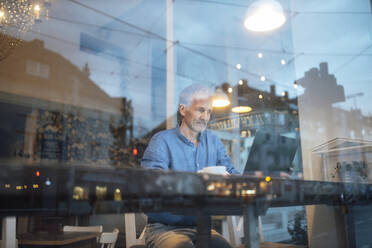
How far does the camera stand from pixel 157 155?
111 cm

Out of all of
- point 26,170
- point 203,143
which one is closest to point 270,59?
point 203,143

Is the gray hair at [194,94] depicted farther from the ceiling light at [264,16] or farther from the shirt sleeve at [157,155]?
the ceiling light at [264,16]

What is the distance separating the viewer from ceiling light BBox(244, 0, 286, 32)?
2.74 m

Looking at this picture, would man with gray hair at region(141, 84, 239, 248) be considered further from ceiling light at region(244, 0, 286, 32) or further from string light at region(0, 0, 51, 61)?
string light at region(0, 0, 51, 61)

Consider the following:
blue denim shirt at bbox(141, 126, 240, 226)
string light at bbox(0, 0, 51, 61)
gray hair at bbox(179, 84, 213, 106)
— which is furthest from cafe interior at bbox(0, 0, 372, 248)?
gray hair at bbox(179, 84, 213, 106)

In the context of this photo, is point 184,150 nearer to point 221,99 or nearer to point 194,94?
point 194,94

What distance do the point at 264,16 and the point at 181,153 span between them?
2.26 meters

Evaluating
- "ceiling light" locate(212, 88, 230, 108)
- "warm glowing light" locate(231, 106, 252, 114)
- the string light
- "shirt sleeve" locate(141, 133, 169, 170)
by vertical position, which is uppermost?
the string light

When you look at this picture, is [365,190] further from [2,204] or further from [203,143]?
[2,204]

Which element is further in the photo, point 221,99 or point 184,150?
point 221,99

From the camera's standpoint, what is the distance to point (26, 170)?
1.04ft

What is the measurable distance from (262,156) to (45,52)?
4.66 metres

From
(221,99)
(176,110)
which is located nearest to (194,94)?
(176,110)

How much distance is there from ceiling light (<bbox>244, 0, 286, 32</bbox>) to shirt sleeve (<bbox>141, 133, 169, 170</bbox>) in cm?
203
